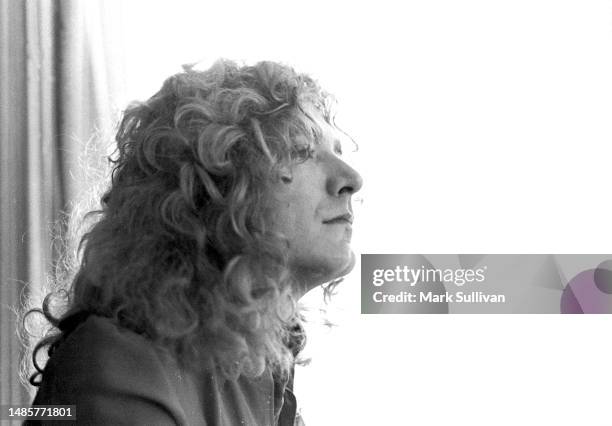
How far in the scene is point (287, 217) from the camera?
3.22ft

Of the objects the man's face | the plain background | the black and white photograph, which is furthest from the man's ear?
the plain background

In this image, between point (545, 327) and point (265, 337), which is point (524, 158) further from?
point (265, 337)

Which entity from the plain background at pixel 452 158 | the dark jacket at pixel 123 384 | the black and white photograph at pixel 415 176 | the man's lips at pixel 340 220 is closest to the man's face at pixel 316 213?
the man's lips at pixel 340 220

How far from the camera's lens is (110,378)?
801mm

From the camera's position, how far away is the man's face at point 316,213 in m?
0.98

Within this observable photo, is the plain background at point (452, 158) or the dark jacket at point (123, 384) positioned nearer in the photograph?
the dark jacket at point (123, 384)

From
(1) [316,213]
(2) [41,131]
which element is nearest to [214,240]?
(1) [316,213]

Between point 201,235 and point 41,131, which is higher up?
point 41,131

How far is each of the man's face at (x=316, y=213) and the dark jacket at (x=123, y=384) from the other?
20 centimetres

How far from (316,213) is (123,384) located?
338 mm

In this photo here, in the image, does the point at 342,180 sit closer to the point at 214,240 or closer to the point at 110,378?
the point at 214,240

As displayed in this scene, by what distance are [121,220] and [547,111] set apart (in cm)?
111

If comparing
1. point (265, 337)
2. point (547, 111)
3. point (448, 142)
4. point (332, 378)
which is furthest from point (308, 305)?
point (547, 111)

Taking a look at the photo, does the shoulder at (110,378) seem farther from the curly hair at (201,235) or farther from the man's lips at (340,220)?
the man's lips at (340,220)
